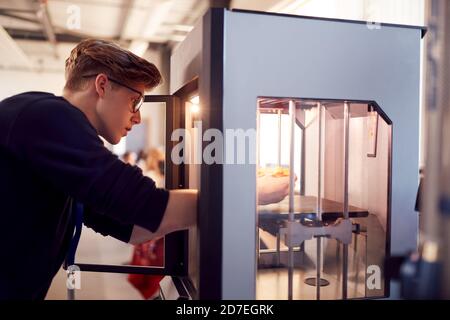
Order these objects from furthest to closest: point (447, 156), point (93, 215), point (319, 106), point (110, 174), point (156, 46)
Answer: point (156, 46) < point (93, 215) < point (319, 106) < point (110, 174) < point (447, 156)

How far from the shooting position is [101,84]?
3.12 ft

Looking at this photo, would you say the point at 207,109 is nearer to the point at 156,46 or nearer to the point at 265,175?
the point at 265,175

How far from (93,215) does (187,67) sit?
1.49 ft

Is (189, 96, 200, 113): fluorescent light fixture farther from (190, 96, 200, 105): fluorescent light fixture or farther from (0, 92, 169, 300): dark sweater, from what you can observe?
(0, 92, 169, 300): dark sweater

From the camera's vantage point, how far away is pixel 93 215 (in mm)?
1096

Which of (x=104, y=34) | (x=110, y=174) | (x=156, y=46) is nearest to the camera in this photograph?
(x=110, y=174)

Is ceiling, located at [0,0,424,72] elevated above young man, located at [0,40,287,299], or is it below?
above

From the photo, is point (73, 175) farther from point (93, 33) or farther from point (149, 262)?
point (93, 33)

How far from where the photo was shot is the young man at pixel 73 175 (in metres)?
0.78

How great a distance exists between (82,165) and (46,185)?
0.17 metres

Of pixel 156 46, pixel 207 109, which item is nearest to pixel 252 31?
pixel 207 109

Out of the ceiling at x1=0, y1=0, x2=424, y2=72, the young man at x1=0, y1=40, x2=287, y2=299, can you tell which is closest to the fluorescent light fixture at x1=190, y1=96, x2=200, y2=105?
the young man at x1=0, y1=40, x2=287, y2=299

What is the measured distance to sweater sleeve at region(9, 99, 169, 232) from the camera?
2.53 feet

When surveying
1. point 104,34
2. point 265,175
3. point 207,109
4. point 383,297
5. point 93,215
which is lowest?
point 383,297
